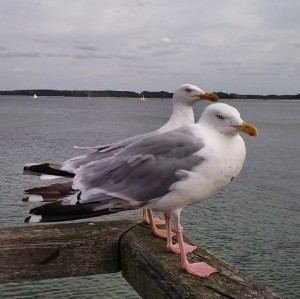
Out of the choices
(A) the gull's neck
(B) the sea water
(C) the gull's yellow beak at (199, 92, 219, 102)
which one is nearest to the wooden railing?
(A) the gull's neck

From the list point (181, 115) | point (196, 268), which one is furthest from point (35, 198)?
point (181, 115)

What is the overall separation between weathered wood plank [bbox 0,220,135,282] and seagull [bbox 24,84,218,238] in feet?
0.65

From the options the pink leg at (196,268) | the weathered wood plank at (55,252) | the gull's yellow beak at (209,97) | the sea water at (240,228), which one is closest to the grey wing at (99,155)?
the weathered wood plank at (55,252)

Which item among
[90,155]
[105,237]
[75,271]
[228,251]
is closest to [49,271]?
[75,271]

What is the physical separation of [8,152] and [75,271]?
3161 centimetres

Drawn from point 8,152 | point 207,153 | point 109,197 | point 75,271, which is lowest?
point 8,152

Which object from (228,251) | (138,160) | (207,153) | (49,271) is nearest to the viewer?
(49,271)

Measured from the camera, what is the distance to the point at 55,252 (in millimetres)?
2604

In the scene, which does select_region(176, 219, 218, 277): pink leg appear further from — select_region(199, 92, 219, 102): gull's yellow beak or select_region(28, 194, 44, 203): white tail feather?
select_region(199, 92, 219, 102): gull's yellow beak

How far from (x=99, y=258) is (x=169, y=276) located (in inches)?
19.8

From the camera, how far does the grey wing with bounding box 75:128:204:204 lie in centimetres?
297

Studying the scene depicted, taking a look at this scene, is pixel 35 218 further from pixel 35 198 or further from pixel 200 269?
pixel 200 269

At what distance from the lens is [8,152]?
33.0 metres

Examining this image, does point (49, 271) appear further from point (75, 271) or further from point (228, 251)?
point (228, 251)
